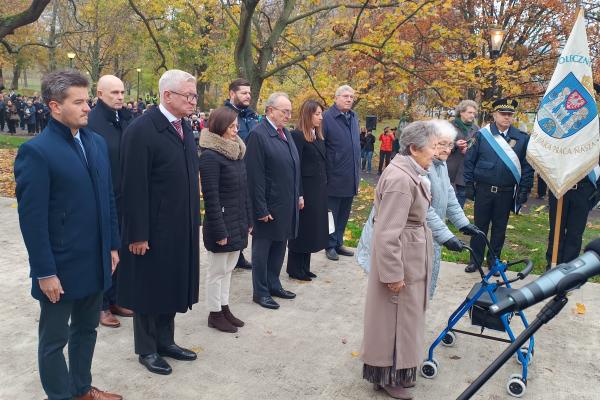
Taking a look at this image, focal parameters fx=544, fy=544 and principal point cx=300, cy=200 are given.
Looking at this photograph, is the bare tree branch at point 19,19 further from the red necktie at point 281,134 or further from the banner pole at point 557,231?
the banner pole at point 557,231

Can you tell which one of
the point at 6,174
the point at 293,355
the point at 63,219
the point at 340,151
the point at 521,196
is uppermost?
the point at 340,151

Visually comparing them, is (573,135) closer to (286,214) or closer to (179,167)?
(286,214)

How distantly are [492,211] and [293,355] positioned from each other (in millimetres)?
3332

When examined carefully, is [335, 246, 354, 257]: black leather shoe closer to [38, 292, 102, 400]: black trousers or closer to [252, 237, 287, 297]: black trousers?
→ [252, 237, 287, 297]: black trousers

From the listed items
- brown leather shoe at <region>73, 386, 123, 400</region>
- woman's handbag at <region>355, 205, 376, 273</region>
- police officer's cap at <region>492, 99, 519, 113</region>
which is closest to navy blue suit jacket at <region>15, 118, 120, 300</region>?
brown leather shoe at <region>73, 386, 123, 400</region>

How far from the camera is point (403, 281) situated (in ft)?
11.5

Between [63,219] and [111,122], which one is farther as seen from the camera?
[111,122]

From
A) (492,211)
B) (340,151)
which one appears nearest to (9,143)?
(340,151)

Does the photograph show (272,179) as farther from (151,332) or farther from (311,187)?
(151,332)

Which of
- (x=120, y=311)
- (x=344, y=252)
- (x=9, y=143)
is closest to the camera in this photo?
(x=120, y=311)

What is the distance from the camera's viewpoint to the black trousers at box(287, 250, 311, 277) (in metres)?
6.10

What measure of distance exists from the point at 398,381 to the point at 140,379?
179 cm

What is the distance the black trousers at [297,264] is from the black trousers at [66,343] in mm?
2970

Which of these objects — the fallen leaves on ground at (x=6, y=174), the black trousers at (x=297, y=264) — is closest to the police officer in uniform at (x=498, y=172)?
the black trousers at (x=297, y=264)
